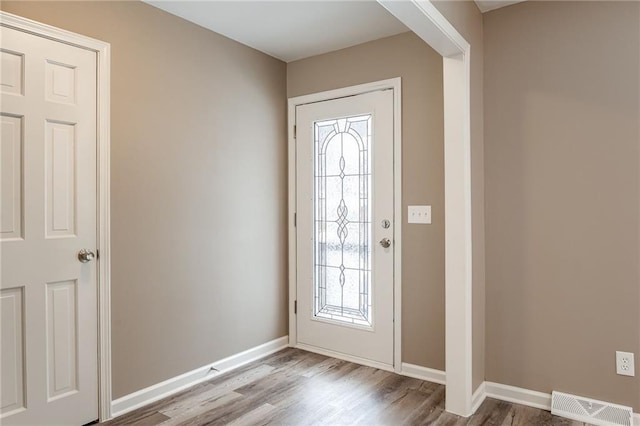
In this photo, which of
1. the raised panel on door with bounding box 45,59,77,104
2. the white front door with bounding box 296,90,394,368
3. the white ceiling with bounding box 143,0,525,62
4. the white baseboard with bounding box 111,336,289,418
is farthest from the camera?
the white front door with bounding box 296,90,394,368

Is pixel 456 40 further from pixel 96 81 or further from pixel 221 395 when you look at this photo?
pixel 221 395

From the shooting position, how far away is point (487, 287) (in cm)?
278

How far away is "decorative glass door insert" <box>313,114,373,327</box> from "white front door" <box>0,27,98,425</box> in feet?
5.57

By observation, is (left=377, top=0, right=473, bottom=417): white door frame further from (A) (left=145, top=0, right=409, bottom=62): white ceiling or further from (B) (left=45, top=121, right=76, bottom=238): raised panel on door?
(B) (left=45, top=121, right=76, bottom=238): raised panel on door

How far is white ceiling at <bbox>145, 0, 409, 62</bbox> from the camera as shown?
269 cm

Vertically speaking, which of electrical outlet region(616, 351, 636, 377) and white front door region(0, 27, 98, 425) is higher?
white front door region(0, 27, 98, 425)

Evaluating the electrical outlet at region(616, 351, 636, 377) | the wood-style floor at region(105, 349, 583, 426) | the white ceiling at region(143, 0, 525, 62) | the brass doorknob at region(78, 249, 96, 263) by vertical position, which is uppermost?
the white ceiling at region(143, 0, 525, 62)

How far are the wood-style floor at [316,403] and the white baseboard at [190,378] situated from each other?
0.05 metres

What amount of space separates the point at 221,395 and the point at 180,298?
68 cm

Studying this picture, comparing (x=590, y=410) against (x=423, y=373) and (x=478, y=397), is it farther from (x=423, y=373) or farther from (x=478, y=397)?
(x=423, y=373)

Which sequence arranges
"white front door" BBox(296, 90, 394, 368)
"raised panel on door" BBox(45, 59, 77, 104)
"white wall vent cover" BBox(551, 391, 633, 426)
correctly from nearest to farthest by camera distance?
1. "raised panel on door" BBox(45, 59, 77, 104)
2. "white wall vent cover" BBox(551, 391, 633, 426)
3. "white front door" BBox(296, 90, 394, 368)

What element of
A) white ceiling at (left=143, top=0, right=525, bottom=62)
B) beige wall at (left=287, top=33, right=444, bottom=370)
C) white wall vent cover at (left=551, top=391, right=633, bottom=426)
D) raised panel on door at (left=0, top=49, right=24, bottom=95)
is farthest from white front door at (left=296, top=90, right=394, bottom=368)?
raised panel on door at (left=0, top=49, right=24, bottom=95)

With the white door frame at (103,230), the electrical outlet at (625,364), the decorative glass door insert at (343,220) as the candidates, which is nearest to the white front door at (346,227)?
the decorative glass door insert at (343,220)

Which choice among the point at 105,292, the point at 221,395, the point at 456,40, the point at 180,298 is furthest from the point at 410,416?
the point at 456,40
